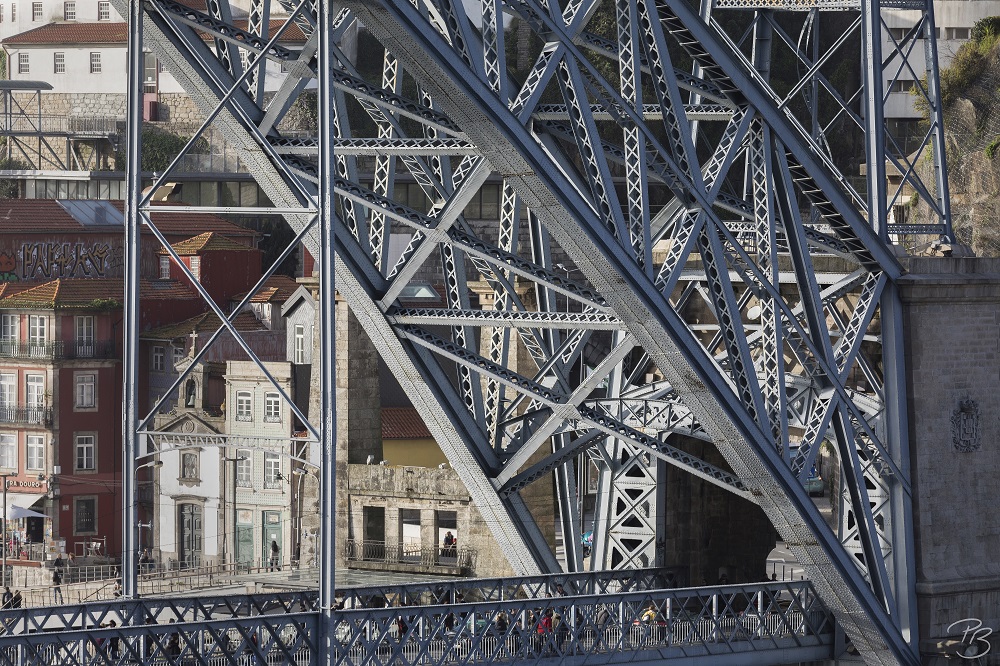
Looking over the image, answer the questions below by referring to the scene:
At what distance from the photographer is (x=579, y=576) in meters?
28.5

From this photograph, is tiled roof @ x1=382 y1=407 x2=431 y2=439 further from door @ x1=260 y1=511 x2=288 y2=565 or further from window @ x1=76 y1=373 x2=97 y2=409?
window @ x1=76 y1=373 x2=97 y2=409

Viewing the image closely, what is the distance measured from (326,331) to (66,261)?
4926 centimetres

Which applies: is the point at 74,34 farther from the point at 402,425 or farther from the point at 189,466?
the point at 402,425

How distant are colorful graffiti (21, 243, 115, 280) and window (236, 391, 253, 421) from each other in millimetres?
13378

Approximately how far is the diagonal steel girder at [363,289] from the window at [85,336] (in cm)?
3507

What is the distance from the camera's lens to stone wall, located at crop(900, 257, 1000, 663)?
1043 inches

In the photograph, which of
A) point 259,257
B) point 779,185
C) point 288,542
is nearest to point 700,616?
point 779,185

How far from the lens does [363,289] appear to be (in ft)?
Result: 87.5

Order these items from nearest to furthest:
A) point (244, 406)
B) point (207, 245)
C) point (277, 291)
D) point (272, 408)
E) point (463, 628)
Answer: point (463, 628), point (272, 408), point (244, 406), point (277, 291), point (207, 245)

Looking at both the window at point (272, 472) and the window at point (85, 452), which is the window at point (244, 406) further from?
the window at point (85, 452)

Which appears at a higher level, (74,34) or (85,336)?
(74,34)

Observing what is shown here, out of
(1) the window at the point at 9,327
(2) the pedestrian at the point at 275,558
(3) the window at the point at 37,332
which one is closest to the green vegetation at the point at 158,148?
(1) the window at the point at 9,327

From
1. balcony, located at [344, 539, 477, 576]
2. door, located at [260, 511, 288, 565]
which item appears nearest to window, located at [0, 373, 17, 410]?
door, located at [260, 511, 288, 565]

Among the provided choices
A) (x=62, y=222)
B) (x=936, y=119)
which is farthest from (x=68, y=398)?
(x=936, y=119)
